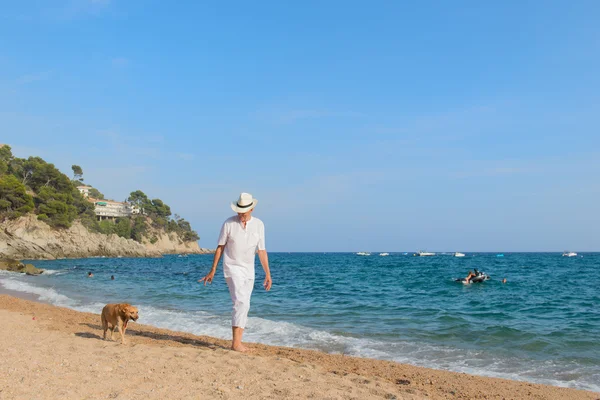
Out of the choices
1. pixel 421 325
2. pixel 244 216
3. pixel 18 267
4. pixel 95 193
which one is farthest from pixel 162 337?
pixel 95 193

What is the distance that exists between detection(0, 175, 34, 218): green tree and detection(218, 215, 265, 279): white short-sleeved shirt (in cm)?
6002

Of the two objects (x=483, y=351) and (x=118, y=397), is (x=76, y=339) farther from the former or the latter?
(x=483, y=351)

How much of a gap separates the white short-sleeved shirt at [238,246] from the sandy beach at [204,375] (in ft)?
3.86

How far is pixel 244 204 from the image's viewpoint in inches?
250

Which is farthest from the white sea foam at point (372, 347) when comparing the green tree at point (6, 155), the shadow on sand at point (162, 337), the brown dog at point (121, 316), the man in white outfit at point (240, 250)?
the green tree at point (6, 155)

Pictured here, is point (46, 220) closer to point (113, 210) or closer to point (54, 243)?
point (54, 243)

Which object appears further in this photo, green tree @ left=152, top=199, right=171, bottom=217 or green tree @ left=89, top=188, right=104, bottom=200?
green tree @ left=89, top=188, right=104, bottom=200

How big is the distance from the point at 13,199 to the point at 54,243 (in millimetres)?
8790

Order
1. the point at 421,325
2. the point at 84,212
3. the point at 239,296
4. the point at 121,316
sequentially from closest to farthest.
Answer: the point at 239,296
the point at 121,316
the point at 421,325
the point at 84,212

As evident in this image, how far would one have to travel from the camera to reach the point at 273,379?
5102mm

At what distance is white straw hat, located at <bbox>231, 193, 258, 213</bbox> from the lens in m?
6.31

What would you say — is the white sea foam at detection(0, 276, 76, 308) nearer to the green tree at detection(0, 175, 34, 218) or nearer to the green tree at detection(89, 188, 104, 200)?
the green tree at detection(0, 175, 34, 218)

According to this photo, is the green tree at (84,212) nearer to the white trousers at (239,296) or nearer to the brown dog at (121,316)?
the brown dog at (121,316)

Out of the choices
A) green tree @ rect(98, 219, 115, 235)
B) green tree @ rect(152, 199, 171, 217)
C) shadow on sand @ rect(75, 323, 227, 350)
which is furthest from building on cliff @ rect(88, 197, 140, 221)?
shadow on sand @ rect(75, 323, 227, 350)
